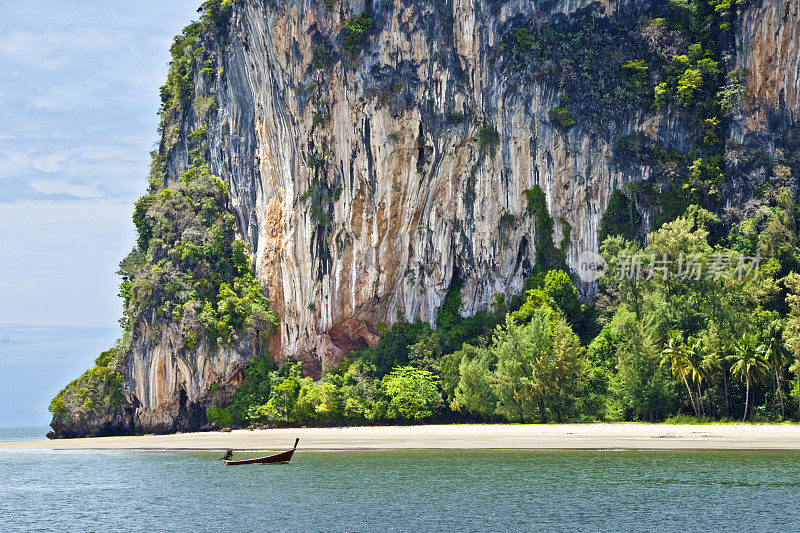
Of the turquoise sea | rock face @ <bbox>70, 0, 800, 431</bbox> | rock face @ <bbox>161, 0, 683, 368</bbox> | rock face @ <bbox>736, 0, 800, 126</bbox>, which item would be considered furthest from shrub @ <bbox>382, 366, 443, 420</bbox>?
rock face @ <bbox>736, 0, 800, 126</bbox>

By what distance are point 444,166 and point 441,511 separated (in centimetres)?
3612

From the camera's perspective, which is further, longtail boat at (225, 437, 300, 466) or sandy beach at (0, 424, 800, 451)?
Answer: longtail boat at (225, 437, 300, 466)

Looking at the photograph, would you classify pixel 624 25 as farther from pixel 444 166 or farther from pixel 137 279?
pixel 137 279

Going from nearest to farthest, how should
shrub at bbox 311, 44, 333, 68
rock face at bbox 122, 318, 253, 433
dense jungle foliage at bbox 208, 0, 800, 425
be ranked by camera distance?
dense jungle foliage at bbox 208, 0, 800, 425 → rock face at bbox 122, 318, 253, 433 → shrub at bbox 311, 44, 333, 68

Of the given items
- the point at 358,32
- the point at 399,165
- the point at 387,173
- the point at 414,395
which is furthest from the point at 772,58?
the point at 414,395

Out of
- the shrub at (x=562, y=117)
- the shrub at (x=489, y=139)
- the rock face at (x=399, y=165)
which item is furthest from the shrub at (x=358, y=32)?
the shrub at (x=562, y=117)

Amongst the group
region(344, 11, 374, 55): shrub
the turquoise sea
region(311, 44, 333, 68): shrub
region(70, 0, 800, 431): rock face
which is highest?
region(344, 11, 374, 55): shrub

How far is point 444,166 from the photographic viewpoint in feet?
199

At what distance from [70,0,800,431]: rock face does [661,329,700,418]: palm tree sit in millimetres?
12974

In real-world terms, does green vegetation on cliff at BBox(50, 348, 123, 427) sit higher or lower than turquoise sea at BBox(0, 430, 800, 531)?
higher

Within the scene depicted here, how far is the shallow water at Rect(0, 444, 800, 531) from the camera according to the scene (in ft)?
83.7

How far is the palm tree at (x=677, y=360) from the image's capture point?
43.6 meters

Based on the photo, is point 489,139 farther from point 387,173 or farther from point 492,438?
point 492,438

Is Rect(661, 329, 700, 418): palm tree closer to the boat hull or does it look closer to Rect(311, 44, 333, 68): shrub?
the boat hull
